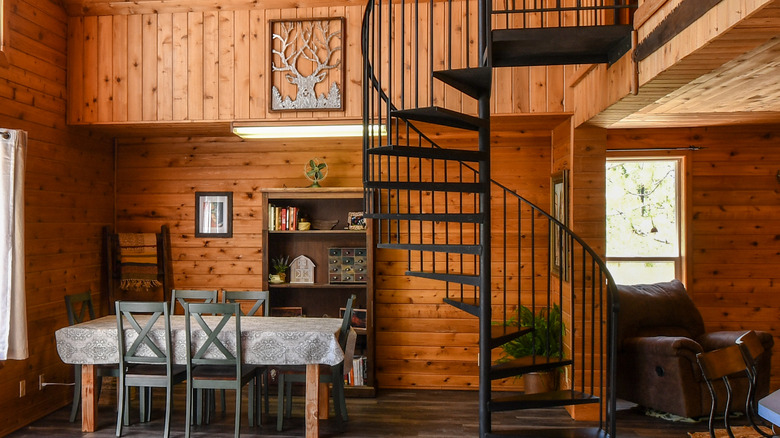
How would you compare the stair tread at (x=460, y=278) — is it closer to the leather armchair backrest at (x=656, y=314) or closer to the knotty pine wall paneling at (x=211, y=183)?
the leather armchair backrest at (x=656, y=314)

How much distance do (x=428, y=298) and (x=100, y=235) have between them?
3.13 metres

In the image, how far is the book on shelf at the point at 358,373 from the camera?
5.55 metres

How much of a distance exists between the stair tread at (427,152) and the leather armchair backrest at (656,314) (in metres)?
2.23

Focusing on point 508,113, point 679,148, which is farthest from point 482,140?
point 679,148

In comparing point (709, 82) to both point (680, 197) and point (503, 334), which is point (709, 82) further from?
point (680, 197)

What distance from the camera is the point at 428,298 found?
19.1 ft

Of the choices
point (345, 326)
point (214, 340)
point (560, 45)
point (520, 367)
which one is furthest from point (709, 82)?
point (214, 340)

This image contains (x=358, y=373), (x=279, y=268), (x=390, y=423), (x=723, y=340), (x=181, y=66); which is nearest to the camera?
(x=390, y=423)

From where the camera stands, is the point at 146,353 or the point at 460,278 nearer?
the point at 460,278

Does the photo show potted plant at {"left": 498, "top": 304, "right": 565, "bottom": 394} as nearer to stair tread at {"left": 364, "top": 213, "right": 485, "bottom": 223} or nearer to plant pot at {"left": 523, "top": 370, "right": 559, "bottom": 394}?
plant pot at {"left": 523, "top": 370, "right": 559, "bottom": 394}

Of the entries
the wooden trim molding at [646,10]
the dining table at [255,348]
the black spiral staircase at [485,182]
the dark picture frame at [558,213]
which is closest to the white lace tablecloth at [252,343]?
the dining table at [255,348]

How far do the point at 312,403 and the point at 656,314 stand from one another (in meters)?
2.95

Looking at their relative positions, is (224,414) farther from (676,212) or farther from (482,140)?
(676,212)

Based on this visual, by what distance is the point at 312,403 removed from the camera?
14.0ft
